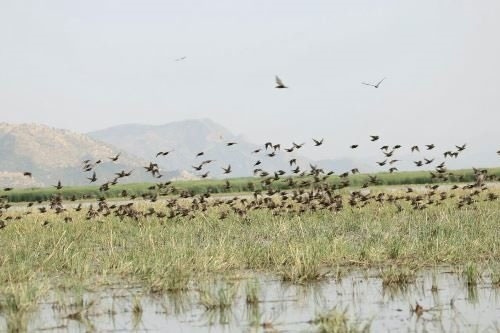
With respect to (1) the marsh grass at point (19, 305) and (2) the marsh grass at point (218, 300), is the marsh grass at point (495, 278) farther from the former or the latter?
(1) the marsh grass at point (19, 305)

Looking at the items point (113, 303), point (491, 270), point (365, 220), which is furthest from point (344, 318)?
point (365, 220)

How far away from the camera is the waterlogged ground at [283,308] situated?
11.7 meters

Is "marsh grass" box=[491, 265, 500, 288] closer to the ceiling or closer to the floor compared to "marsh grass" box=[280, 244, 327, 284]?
closer to the floor

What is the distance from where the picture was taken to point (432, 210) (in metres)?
30.2

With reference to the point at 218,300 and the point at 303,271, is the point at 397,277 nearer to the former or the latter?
the point at 303,271

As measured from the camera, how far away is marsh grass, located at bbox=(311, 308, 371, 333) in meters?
10.6

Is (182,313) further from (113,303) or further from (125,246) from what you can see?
(125,246)

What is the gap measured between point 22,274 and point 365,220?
13.2 meters

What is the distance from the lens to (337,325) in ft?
34.9

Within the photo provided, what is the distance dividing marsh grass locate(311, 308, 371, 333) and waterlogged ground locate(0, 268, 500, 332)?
29 mm

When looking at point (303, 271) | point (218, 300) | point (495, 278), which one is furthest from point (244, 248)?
point (495, 278)

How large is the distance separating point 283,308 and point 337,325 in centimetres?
258

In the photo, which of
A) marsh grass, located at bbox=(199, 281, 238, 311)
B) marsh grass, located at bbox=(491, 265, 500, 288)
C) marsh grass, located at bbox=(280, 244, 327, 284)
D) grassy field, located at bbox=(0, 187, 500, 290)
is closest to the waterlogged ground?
marsh grass, located at bbox=(199, 281, 238, 311)

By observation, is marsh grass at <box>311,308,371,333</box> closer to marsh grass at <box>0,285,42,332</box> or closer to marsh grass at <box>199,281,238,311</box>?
Result: marsh grass at <box>199,281,238,311</box>
